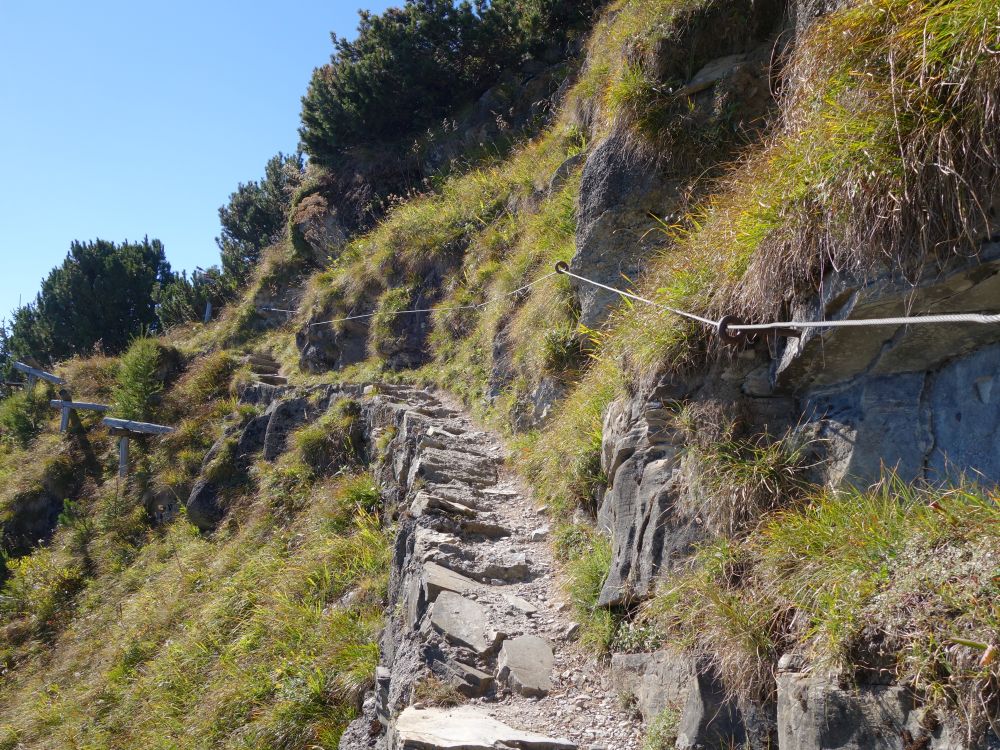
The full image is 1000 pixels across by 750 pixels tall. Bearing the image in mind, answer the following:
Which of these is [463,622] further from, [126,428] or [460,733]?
[126,428]

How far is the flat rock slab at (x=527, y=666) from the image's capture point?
440cm

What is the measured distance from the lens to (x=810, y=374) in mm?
3695

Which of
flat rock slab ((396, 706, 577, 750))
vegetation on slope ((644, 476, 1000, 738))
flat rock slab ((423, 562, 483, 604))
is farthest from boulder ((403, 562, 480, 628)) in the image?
vegetation on slope ((644, 476, 1000, 738))

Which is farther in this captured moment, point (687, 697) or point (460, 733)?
point (460, 733)

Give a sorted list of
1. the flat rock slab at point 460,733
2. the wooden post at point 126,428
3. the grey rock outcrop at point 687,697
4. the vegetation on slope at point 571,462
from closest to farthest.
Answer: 1. the vegetation on slope at point 571,462
2. the grey rock outcrop at point 687,697
3. the flat rock slab at point 460,733
4. the wooden post at point 126,428

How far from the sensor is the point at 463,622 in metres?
4.99

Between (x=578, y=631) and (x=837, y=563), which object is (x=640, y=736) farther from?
(x=837, y=563)

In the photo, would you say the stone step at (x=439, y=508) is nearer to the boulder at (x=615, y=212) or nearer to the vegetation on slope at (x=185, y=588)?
the vegetation on slope at (x=185, y=588)

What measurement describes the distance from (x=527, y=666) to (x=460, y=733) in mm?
807

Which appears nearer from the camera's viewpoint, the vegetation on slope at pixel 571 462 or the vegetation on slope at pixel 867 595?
the vegetation on slope at pixel 867 595

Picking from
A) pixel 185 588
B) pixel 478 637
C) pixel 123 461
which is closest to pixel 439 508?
pixel 478 637

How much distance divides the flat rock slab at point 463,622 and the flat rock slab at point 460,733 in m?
0.53

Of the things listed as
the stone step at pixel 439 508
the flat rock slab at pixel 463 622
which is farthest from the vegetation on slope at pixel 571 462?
the stone step at pixel 439 508

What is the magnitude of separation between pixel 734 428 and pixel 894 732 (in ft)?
6.15
